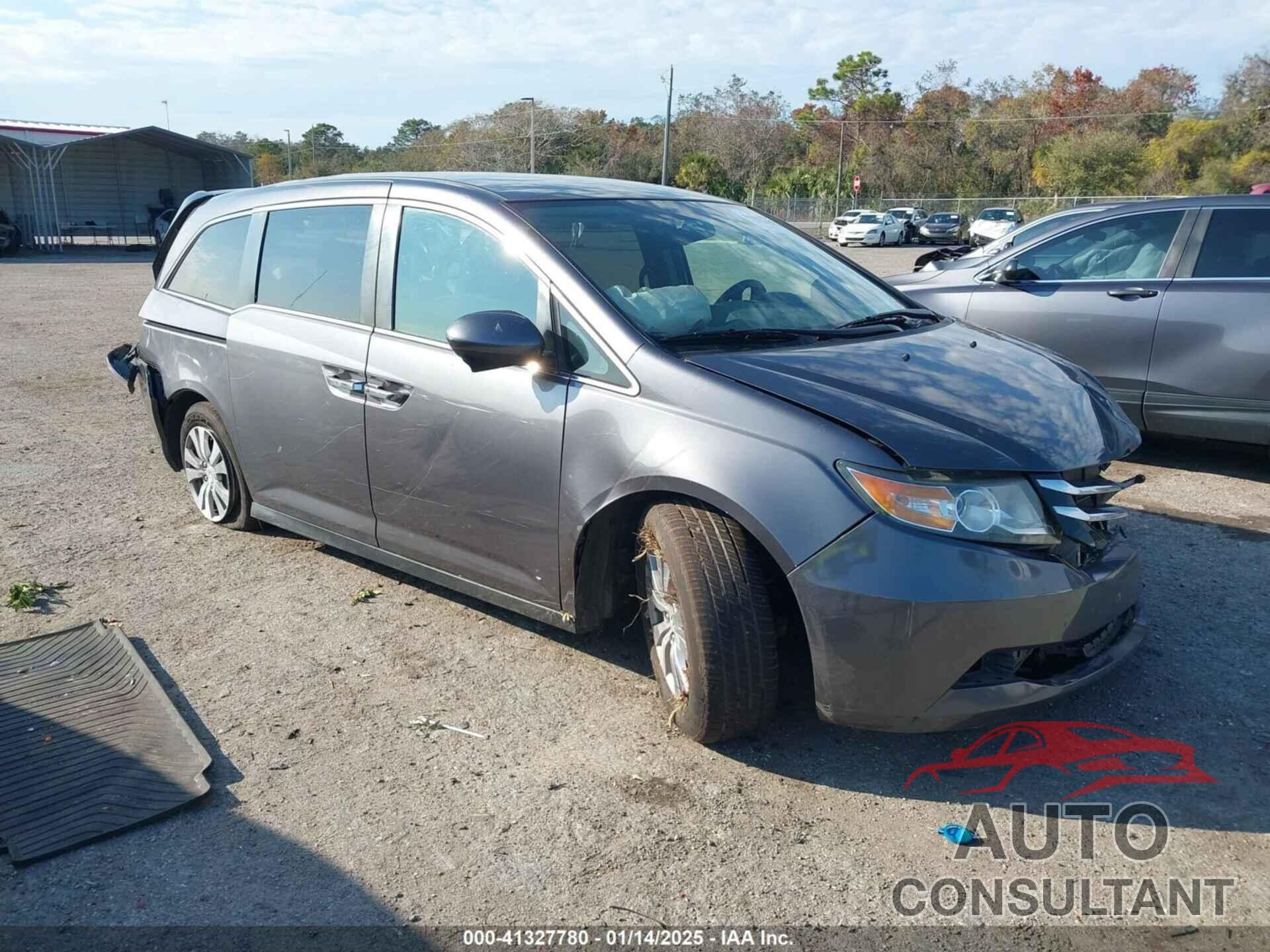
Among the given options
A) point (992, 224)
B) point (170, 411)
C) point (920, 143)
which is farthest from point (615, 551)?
point (920, 143)

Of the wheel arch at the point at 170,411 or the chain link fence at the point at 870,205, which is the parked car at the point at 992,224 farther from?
the wheel arch at the point at 170,411

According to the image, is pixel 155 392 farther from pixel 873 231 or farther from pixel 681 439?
pixel 873 231

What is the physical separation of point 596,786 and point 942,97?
75.7m

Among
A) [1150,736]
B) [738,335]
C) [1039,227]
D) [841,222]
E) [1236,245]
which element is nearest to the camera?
[1150,736]

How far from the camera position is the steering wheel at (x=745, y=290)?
398cm

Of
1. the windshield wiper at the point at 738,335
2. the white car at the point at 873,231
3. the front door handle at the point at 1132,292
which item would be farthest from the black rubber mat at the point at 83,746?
the white car at the point at 873,231

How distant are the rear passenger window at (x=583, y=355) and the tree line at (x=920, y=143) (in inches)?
1982

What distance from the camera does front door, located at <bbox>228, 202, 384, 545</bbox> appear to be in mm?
4301

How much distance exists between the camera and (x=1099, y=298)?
671cm

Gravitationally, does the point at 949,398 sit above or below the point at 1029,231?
below

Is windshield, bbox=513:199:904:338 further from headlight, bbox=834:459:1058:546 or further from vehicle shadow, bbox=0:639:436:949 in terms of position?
vehicle shadow, bbox=0:639:436:949

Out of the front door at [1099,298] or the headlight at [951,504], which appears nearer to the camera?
the headlight at [951,504]

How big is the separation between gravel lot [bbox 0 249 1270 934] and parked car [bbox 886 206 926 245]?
41891 millimetres

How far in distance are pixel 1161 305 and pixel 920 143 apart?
65.3 meters
